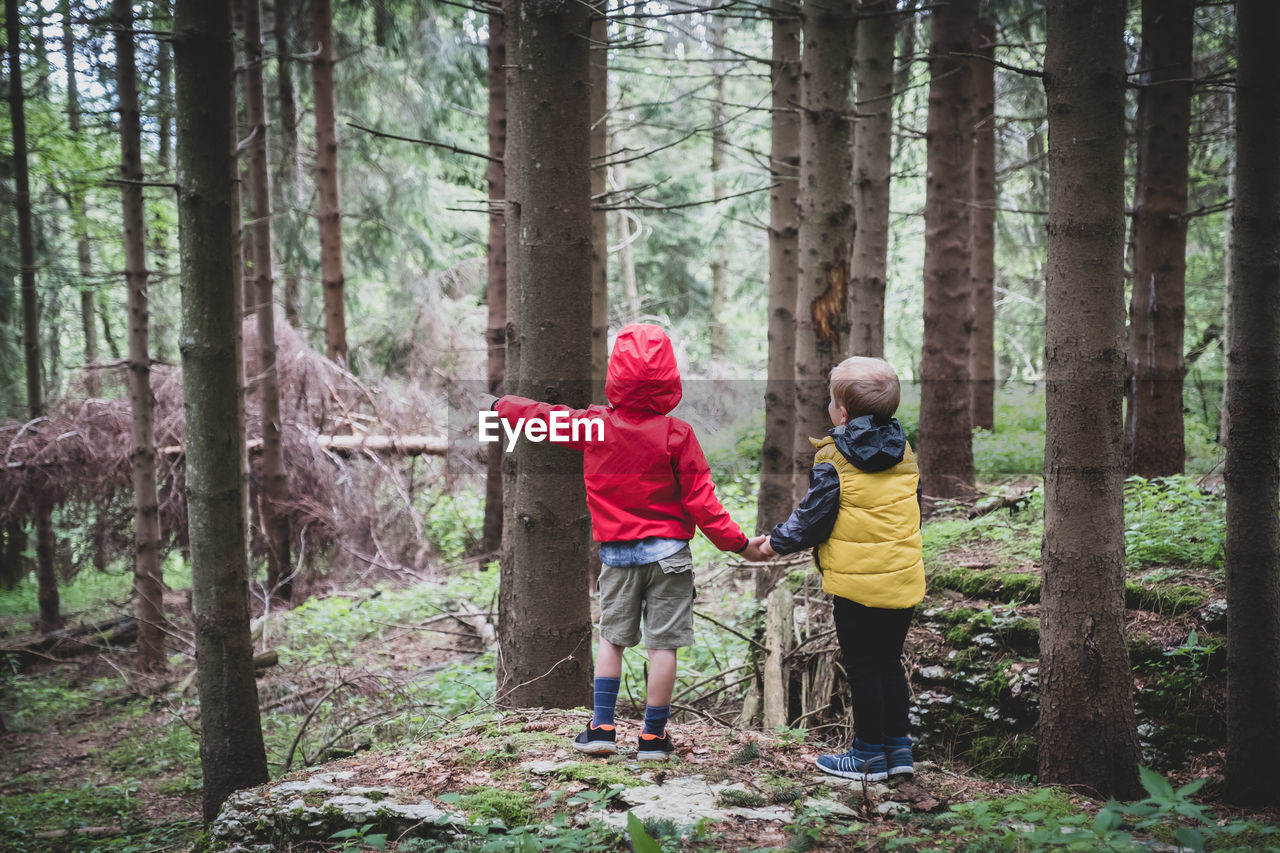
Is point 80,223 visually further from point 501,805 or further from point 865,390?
point 865,390

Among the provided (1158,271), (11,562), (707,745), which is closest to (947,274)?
(1158,271)

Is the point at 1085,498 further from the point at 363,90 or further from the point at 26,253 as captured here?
the point at 363,90

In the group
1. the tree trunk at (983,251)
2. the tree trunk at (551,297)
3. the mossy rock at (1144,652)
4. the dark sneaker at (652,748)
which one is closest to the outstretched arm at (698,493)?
the tree trunk at (551,297)

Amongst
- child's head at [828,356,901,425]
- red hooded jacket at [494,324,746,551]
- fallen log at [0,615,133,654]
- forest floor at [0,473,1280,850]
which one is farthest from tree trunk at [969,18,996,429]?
fallen log at [0,615,133,654]

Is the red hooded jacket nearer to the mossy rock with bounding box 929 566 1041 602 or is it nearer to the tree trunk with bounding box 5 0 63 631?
the mossy rock with bounding box 929 566 1041 602

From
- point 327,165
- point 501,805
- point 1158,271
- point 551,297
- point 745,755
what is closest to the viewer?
point 501,805

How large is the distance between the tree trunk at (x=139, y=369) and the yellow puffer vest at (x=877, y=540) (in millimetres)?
7427

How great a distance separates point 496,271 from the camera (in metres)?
10.6

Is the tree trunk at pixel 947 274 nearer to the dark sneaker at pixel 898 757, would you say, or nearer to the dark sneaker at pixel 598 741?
the dark sneaker at pixel 898 757

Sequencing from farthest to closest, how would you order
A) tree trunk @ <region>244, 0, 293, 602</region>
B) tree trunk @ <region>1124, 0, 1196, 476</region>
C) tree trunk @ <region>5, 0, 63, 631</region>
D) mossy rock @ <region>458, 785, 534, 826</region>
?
1. tree trunk @ <region>5, 0, 63, 631</region>
2. tree trunk @ <region>244, 0, 293, 602</region>
3. tree trunk @ <region>1124, 0, 1196, 476</region>
4. mossy rock @ <region>458, 785, 534, 826</region>

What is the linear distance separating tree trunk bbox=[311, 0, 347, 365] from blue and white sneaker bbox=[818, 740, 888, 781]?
10.3 m

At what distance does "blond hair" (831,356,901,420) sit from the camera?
3.69m

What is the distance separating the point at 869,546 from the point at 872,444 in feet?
1.41

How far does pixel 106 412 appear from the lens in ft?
35.4
